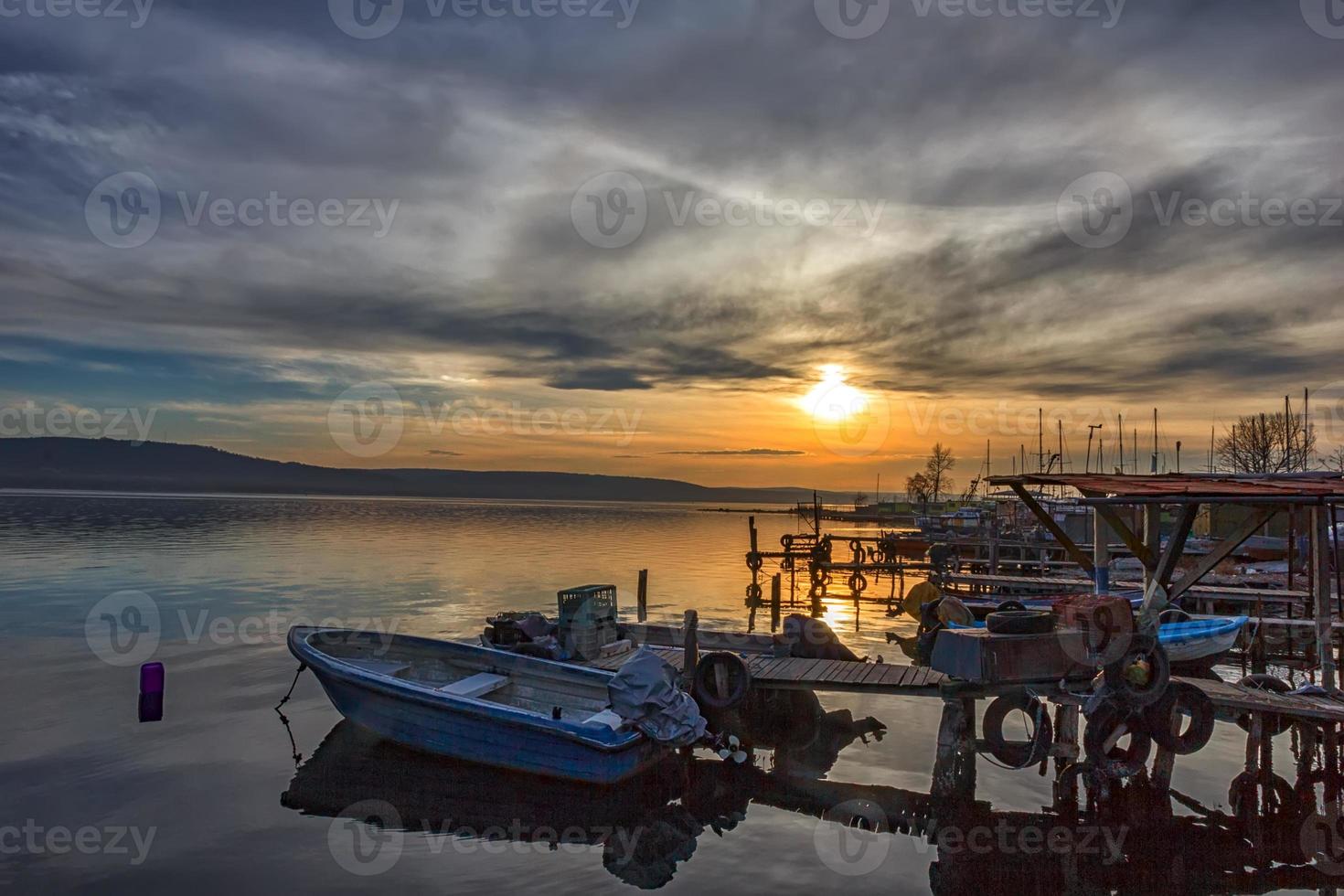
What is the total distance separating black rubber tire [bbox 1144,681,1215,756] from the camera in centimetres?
1322

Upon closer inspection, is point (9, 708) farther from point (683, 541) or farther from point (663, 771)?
point (683, 541)

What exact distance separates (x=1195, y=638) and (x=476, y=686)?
16.1 metres

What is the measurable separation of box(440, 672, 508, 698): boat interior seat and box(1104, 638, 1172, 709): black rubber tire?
11298 mm

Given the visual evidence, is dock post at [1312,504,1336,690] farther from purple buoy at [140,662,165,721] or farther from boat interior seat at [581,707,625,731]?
purple buoy at [140,662,165,721]

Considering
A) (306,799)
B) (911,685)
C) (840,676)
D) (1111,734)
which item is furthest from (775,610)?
(306,799)

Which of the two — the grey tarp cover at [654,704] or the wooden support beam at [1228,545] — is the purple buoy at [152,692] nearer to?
the grey tarp cover at [654,704]

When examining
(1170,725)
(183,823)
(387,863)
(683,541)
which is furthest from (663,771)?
(683,541)

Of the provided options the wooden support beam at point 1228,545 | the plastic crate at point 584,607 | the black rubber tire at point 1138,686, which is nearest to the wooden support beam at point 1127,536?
the wooden support beam at point 1228,545

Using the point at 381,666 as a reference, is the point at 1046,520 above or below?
above

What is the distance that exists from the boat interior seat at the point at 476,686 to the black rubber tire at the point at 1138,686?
11298 millimetres

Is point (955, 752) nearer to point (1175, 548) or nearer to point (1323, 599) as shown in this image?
point (1175, 548)

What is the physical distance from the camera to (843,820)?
12852 mm

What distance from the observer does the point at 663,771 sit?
583 inches

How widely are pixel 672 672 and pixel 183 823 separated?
8.23 meters
